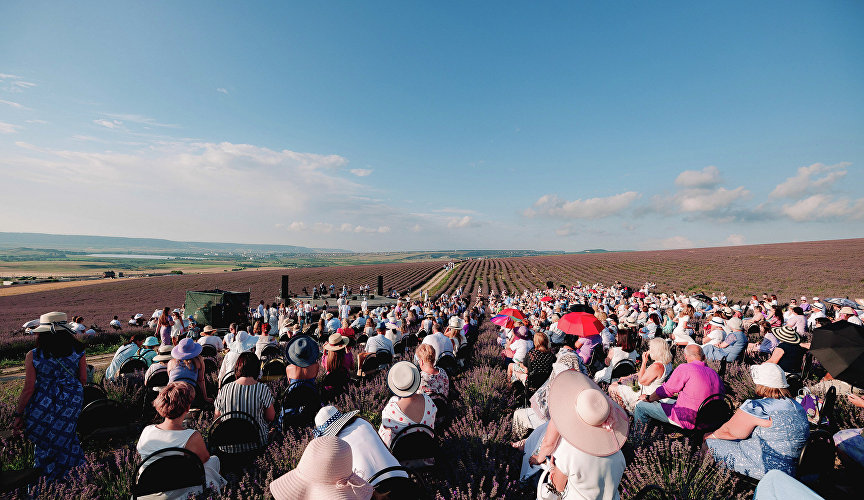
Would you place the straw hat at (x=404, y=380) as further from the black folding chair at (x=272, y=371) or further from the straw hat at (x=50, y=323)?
the straw hat at (x=50, y=323)

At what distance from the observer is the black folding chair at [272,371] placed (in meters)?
5.63

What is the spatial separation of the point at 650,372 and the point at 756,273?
43125 mm

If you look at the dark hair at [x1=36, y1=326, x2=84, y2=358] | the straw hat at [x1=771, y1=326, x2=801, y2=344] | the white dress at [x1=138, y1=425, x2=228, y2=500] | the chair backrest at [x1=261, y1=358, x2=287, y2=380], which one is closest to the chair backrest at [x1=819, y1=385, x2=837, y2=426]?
the straw hat at [x1=771, y1=326, x2=801, y2=344]

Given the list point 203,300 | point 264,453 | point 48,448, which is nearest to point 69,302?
point 203,300

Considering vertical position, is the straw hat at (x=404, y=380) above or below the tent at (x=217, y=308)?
above

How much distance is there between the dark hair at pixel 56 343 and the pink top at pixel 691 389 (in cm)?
698

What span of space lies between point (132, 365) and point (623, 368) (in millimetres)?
9332

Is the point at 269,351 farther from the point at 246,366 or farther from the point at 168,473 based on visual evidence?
the point at 168,473

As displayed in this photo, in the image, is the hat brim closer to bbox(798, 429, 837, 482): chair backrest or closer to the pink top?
bbox(798, 429, 837, 482): chair backrest

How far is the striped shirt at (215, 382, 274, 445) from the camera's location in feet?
12.0

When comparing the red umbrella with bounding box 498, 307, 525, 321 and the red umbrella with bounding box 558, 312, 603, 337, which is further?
the red umbrella with bounding box 498, 307, 525, 321

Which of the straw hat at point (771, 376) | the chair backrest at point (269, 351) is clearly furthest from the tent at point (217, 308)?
the straw hat at point (771, 376)

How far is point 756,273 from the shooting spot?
34.9 m

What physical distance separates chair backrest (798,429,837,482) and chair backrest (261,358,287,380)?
6383 millimetres
